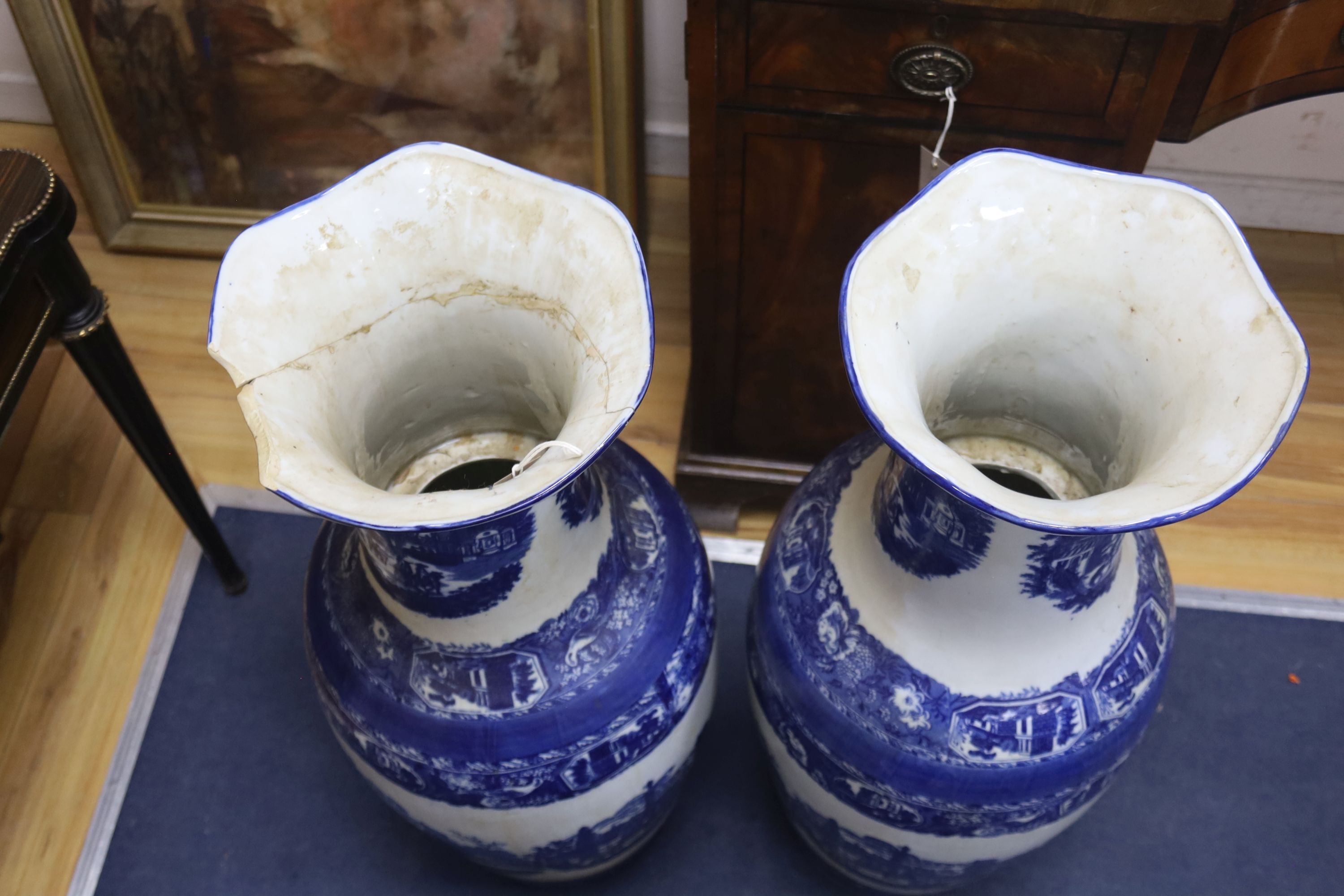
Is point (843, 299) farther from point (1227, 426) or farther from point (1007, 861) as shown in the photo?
point (1007, 861)

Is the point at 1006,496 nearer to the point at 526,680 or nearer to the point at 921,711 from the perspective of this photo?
the point at 921,711

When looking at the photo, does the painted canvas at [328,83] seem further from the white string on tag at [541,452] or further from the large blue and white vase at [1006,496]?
the white string on tag at [541,452]

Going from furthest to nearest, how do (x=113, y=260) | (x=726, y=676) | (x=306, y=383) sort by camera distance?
(x=113, y=260) → (x=726, y=676) → (x=306, y=383)

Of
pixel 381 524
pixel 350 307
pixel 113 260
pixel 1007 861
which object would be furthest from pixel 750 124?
pixel 113 260

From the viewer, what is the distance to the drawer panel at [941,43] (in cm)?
95

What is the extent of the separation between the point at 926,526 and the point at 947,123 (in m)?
0.36

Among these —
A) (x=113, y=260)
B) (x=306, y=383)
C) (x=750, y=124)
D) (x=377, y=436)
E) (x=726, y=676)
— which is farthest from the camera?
(x=113, y=260)

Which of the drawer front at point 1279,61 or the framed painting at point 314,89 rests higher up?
the drawer front at point 1279,61

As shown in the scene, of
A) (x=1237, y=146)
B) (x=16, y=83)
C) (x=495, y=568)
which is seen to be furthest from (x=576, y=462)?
(x=16, y=83)

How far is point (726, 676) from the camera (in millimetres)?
1332

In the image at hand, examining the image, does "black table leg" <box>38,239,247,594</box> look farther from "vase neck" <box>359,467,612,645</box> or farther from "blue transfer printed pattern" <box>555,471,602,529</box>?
"blue transfer printed pattern" <box>555,471,602,529</box>

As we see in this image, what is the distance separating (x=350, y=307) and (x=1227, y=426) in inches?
22.9

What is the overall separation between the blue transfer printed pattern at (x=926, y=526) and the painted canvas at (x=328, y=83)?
0.86 m

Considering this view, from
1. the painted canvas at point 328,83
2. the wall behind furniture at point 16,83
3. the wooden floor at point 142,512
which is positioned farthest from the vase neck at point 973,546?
the wall behind furniture at point 16,83
